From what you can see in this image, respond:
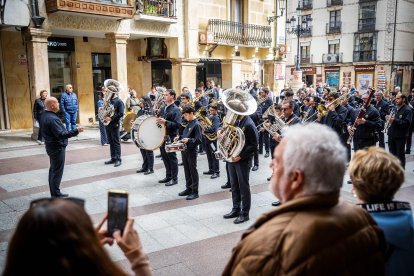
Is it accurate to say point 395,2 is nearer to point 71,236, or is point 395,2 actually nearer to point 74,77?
point 74,77

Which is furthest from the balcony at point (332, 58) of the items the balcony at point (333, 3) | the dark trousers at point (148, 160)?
the dark trousers at point (148, 160)

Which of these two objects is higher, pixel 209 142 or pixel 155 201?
pixel 209 142

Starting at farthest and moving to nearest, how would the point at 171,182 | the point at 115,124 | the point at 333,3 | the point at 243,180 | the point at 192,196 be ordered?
the point at 333,3 → the point at 115,124 → the point at 171,182 → the point at 192,196 → the point at 243,180

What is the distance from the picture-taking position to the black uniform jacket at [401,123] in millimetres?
9156

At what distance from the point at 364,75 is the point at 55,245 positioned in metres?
41.7

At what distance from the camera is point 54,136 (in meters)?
7.25

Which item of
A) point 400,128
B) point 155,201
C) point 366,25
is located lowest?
point 155,201

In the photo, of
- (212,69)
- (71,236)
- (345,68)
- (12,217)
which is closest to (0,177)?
(12,217)

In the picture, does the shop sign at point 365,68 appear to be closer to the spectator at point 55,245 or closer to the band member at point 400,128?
the band member at point 400,128

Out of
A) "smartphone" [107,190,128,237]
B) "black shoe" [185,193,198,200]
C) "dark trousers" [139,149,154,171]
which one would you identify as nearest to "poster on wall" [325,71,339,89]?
"dark trousers" [139,149,154,171]

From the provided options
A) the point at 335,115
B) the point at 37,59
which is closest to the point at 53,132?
the point at 335,115

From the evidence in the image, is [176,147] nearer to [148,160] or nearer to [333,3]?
[148,160]

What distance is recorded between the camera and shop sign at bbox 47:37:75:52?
16.8 m

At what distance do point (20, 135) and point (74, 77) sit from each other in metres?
4.10
